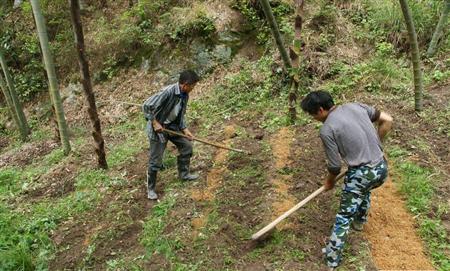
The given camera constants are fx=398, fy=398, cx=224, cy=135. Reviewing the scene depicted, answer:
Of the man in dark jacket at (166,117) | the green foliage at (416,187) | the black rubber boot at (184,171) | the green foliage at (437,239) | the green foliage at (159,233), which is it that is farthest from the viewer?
the black rubber boot at (184,171)

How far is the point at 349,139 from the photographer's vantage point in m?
3.61

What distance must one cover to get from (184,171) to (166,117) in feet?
3.30

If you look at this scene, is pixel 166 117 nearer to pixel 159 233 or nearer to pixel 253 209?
pixel 159 233

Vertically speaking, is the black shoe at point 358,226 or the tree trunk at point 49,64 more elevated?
the tree trunk at point 49,64

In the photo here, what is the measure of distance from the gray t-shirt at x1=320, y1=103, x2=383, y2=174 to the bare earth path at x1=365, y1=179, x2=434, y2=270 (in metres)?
1.06

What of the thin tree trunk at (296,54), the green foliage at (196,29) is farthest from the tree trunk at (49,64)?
the thin tree trunk at (296,54)

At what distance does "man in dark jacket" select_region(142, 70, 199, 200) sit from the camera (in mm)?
5218

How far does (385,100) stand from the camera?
24.1 ft

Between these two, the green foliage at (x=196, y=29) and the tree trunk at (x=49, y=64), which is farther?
the green foliage at (x=196, y=29)

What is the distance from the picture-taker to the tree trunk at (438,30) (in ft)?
25.4

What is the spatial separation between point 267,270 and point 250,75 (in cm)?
584

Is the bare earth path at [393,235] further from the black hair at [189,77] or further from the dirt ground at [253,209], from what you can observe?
the black hair at [189,77]

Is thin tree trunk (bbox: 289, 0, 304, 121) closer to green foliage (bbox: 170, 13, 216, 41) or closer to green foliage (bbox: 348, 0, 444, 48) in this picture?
green foliage (bbox: 348, 0, 444, 48)

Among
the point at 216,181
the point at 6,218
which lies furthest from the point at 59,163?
the point at 216,181
